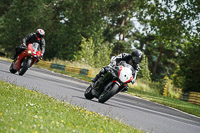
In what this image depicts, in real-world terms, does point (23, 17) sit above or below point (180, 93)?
above

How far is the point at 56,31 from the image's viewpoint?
5506cm

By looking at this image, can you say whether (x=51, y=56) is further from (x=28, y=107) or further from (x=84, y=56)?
(x=28, y=107)

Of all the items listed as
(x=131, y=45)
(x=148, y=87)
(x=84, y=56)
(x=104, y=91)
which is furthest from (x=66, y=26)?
(x=104, y=91)

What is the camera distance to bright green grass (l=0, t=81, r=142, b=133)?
561 cm

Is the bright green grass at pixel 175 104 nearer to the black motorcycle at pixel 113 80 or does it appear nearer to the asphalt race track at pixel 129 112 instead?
the asphalt race track at pixel 129 112

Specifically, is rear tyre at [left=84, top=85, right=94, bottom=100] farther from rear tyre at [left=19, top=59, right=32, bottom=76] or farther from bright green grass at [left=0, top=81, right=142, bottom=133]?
bright green grass at [left=0, top=81, right=142, bottom=133]

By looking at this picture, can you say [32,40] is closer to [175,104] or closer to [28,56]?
[28,56]

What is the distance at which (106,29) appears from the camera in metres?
61.8

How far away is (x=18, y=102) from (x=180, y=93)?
2866cm

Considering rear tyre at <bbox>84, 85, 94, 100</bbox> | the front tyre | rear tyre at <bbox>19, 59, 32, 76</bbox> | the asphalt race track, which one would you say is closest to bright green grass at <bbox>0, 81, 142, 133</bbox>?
the asphalt race track

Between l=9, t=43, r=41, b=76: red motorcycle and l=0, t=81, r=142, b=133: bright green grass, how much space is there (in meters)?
6.78

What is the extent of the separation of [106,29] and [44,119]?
55825 millimetres

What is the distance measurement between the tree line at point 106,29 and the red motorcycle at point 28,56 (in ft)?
56.9

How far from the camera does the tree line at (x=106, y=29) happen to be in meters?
32.0
